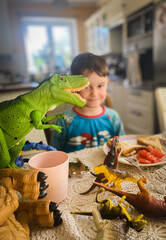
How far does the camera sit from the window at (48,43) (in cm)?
488

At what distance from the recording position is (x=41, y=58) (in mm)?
5074

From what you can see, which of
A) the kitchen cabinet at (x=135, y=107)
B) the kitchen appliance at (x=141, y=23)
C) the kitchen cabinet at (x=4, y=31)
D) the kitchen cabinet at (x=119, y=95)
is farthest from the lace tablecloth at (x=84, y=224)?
the kitchen cabinet at (x=4, y=31)

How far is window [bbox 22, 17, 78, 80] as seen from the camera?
4883 millimetres

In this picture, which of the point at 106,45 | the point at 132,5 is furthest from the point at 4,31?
the point at 132,5

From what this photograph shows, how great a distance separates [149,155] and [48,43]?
203 inches

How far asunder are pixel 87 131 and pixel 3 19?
435cm

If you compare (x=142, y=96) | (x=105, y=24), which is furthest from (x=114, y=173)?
(x=105, y=24)

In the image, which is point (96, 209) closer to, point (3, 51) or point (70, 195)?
point (70, 195)

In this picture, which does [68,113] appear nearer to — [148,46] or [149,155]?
[149,155]

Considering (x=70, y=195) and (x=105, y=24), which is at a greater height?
(x=105, y=24)

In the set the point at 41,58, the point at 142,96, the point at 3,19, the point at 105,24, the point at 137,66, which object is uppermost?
the point at 3,19

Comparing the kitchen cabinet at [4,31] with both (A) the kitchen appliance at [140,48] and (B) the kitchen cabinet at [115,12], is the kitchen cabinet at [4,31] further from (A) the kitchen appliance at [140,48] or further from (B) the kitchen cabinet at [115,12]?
(A) the kitchen appliance at [140,48]

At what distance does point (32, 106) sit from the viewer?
39 centimetres

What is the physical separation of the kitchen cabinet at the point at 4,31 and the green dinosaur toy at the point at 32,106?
14.7ft
